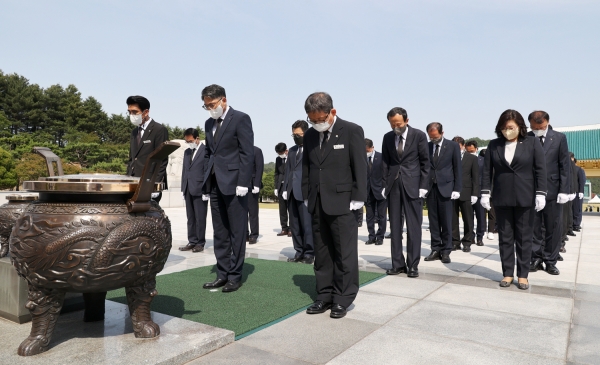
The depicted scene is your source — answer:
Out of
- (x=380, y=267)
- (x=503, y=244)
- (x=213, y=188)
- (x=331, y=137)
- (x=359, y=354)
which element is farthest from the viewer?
(x=380, y=267)

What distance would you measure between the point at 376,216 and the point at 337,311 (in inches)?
246

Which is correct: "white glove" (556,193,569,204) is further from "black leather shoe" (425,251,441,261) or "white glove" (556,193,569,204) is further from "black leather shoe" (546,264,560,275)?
"black leather shoe" (425,251,441,261)

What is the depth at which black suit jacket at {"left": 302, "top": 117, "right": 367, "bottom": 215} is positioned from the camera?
3.74 meters

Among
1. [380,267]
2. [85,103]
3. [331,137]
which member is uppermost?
[85,103]

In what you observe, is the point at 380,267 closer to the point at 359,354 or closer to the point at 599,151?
the point at 359,354

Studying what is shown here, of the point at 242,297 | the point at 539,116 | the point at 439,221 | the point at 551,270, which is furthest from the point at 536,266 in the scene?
the point at 242,297

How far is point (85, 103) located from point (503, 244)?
156 feet

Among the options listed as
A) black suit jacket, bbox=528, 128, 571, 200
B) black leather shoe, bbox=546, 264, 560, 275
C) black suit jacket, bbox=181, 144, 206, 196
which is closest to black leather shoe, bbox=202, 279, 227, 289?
black suit jacket, bbox=181, 144, 206, 196

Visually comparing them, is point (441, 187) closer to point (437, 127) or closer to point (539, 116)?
point (437, 127)

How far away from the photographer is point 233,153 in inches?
178

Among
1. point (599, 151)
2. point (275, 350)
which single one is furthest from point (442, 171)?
point (599, 151)

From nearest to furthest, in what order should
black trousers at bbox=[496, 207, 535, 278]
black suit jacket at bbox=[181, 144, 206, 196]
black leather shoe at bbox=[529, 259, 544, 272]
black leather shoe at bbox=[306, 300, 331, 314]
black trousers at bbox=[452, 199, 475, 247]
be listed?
black leather shoe at bbox=[306, 300, 331, 314] → black trousers at bbox=[496, 207, 535, 278] → black leather shoe at bbox=[529, 259, 544, 272] → black suit jacket at bbox=[181, 144, 206, 196] → black trousers at bbox=[452, 199, 475, 247]

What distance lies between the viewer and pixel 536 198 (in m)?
4.75

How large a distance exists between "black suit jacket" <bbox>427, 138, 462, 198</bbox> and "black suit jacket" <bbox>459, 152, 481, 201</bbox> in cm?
143
